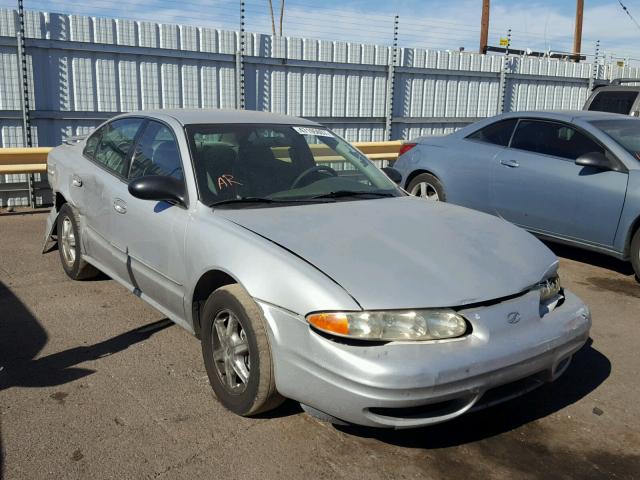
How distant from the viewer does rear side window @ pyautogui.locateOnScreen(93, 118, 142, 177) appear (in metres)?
4.68

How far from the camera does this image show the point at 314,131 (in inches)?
185

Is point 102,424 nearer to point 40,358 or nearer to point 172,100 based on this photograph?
point 40,358

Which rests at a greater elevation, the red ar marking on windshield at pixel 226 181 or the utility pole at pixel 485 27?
the utility pole at pixel 485 27

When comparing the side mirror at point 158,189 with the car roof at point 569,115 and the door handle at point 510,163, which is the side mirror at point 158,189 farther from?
the car roof at point 569,115

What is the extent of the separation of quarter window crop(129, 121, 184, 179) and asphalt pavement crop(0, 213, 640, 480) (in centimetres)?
111

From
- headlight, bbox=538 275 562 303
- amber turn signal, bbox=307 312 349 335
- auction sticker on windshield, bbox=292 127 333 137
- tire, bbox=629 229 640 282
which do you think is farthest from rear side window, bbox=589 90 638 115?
amber turn signal, bbox=307 312 349 335

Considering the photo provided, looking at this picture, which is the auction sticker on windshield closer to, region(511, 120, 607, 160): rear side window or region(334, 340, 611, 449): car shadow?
region(334, 340, 611, 449): car shadow

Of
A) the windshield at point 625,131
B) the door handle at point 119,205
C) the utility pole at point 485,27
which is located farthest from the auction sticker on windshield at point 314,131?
the utility pole at point 485,27

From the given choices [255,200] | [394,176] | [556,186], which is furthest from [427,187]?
[255,200]

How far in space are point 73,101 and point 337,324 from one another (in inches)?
297

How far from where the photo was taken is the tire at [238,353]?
305cm

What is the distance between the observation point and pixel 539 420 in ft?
11.2

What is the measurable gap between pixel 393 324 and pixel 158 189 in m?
1.72

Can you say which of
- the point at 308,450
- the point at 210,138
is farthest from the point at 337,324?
the point at 210,138
